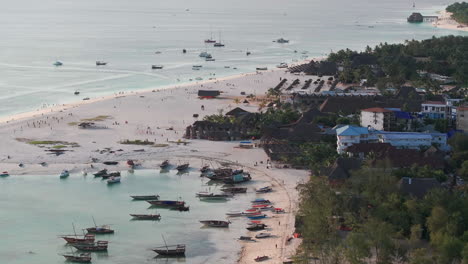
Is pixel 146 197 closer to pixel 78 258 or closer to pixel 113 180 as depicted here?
pixel 113 180

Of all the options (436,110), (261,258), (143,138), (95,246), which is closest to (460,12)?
(436,110)

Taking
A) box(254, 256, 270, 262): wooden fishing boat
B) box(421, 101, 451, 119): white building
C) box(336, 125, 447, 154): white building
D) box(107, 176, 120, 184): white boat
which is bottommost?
box(254, 256, 270, 262): wooden fishing boat

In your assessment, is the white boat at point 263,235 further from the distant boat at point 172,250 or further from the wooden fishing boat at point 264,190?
the wooden fishing boat at point 264,190

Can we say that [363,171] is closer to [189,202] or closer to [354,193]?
[354,193]

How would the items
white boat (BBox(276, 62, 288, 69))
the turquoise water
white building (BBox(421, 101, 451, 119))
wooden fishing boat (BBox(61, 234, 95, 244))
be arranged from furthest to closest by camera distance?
white boat (BBox(276, 62, 288, 69)) → white building (BBox(421, 101, 451, 119)) → wooden fishing boat (BBox(61, 234, 95, 244)) → the turquoise water

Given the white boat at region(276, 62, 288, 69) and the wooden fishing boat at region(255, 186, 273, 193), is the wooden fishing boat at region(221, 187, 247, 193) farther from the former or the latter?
the white boat at region(276, 62, 288, 69)

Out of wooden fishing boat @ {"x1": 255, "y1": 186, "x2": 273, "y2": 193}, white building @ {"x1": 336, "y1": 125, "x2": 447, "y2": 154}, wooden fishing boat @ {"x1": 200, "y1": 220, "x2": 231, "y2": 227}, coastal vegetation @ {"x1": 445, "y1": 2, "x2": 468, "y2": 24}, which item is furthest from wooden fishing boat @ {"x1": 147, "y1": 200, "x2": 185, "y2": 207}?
coastal vegetation @ {"x1": 445, "y1": 2, "x2": 468, "y2": 24}
